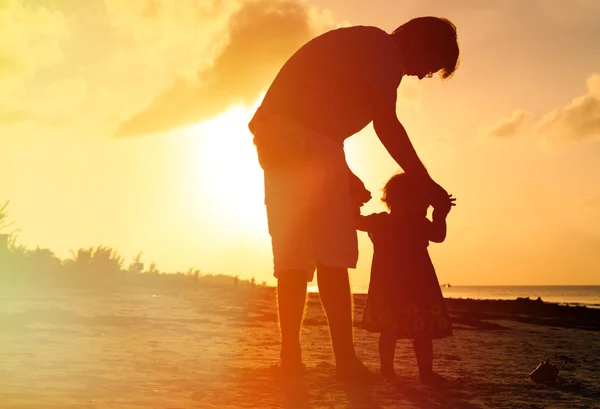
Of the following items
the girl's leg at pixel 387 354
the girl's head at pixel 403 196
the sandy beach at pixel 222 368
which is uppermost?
the girl's head at pixel 403 196

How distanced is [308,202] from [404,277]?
90 cm

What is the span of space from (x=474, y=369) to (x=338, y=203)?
1.72m

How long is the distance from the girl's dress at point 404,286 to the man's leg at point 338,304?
15.9 inches

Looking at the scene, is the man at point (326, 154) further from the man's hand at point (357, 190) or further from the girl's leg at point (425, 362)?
the girl's leg at point (425, 362)

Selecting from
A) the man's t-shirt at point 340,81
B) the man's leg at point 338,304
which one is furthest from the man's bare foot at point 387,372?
the man's t-shirt at point 340,81

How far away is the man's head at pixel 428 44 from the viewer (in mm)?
3887

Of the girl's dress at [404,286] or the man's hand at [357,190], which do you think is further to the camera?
the man's hand at [357,190]

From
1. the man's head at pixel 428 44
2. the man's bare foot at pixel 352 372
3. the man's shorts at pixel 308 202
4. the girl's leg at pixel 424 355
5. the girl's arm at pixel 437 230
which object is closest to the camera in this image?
the man's bare foot at pixel 352 372

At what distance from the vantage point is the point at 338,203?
11.9 feet

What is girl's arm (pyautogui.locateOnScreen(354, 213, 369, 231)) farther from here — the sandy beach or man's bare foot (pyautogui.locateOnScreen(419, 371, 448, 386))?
man's bare foot (pyautogui.locateOnScreen(419, 371, 448, 386))

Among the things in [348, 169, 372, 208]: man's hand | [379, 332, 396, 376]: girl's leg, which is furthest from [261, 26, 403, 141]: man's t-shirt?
[379, 332, 396, 376]: girl's leg

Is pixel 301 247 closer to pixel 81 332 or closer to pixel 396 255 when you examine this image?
pixel 396 255

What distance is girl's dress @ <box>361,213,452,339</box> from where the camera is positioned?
3.97m

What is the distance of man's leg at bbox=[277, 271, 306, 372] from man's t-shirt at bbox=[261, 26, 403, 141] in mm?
872
